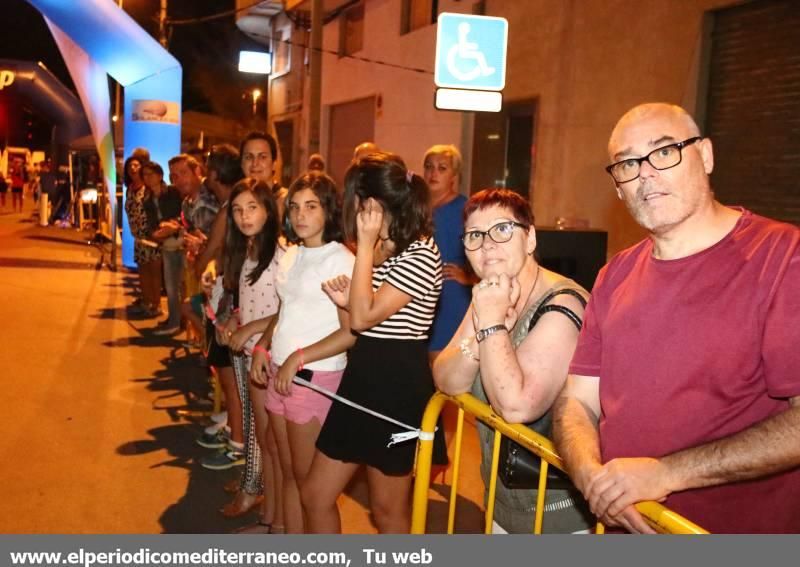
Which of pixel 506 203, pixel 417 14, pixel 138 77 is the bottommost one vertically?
pixel 506 203

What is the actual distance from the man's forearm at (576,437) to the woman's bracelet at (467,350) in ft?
1.06

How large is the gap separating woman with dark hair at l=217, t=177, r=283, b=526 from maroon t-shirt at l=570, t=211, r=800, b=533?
7.88 feet

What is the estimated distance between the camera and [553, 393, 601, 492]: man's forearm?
199cm

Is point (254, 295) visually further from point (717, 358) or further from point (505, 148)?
point (505, 148)

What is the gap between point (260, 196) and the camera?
4.21 m

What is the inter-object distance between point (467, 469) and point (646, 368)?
135 inches

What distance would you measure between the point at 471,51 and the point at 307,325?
564 centimetres

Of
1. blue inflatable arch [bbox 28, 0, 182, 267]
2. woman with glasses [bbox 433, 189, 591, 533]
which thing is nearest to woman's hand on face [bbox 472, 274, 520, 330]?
woman with glasses [bbox 433, 189, 591, 533]

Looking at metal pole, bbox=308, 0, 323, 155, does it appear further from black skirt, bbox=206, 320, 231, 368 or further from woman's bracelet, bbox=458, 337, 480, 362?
woman's bracelet, bbox=458, 337, 480, 362

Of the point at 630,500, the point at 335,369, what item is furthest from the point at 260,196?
the point at 630,500

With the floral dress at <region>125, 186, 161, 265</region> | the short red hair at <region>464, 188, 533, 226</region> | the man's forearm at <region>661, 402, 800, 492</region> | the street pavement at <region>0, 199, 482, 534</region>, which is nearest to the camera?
the man's forearm at <region>661, 402, 800, 492</region>

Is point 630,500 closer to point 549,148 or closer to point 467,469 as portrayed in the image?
point 467,469

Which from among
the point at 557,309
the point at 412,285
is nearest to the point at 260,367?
the point at 412,285

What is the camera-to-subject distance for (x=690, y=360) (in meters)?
1.91
